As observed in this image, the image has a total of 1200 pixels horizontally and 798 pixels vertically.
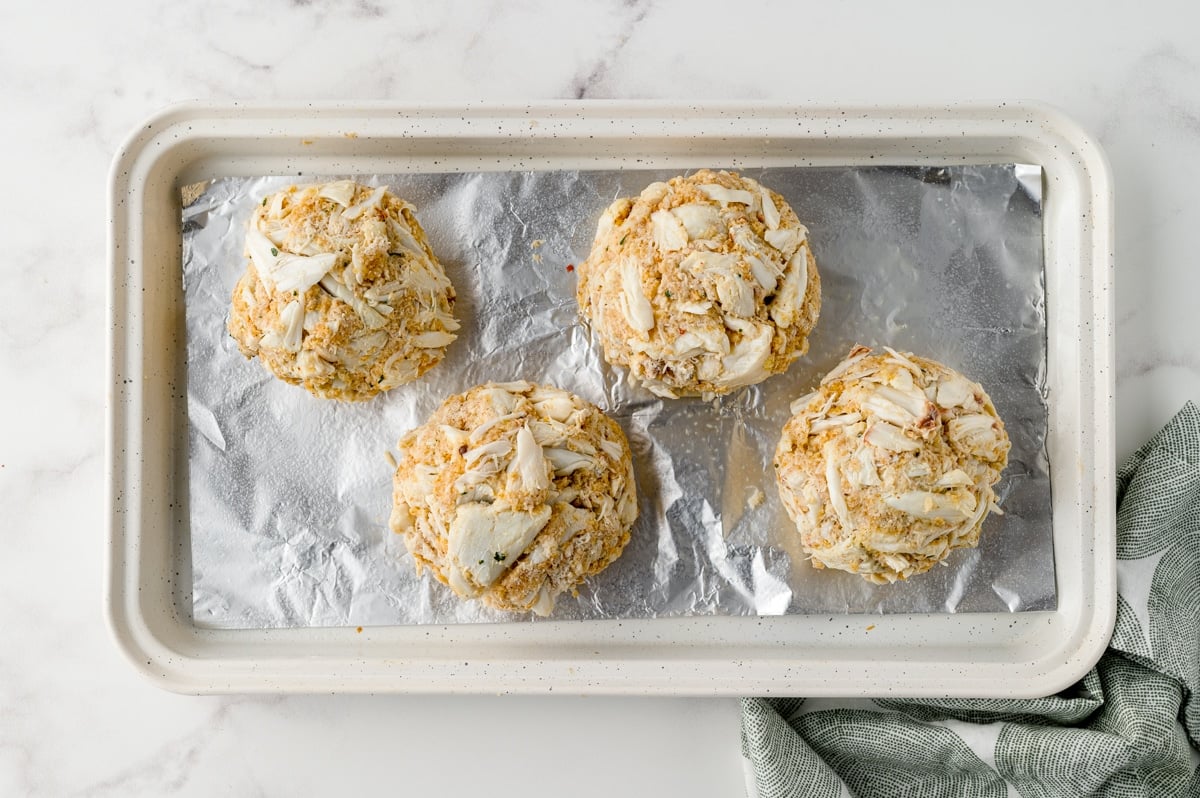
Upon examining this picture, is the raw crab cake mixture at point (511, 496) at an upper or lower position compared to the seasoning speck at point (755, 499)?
upper

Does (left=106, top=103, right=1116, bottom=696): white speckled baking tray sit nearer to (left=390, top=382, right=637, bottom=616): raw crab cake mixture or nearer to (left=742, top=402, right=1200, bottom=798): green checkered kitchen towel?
(left=742, top=402, right=1200, bottom=798): green checkered kitchen towel

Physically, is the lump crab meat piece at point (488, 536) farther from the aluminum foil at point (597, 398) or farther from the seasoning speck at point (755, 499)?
the seasoning speck at point (755, 499)

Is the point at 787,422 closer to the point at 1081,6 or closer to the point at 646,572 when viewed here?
the point at 646,572

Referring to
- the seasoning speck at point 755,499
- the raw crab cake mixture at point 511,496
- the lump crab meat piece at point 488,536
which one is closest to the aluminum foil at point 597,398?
the seasoning speck at point 755,499

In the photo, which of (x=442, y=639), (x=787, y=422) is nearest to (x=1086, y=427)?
(x=787, y=422)

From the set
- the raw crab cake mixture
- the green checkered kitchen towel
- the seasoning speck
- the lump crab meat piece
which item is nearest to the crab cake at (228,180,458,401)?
the raw crab cake mixture

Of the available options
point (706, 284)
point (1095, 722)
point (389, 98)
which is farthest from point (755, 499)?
point (389, 98)
